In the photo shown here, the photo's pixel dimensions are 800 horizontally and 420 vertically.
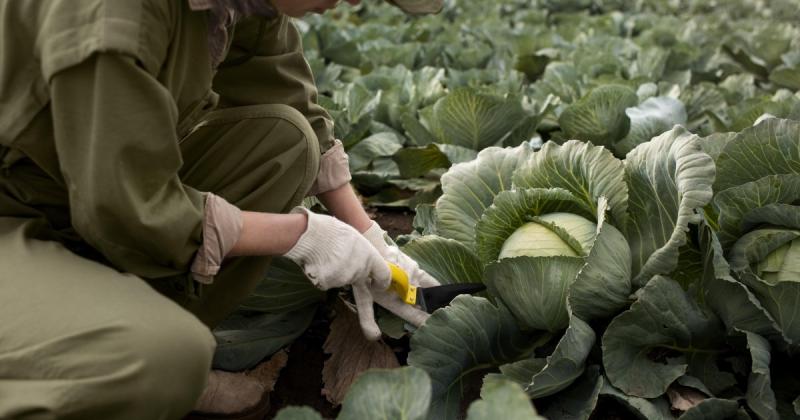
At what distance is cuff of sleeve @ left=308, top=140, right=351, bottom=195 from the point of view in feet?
8.15

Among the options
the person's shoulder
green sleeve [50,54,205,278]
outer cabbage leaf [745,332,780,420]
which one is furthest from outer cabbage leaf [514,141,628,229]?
the person's shoulder

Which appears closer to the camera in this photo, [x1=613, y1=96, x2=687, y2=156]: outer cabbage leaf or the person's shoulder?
the person's shoulder

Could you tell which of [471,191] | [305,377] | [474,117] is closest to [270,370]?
[305,377]

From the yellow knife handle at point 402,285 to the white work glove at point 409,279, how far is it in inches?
1.0

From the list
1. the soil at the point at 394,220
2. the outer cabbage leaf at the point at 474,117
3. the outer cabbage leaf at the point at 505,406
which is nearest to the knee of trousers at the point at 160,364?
the outer cabbage leaf at the point at 505,406

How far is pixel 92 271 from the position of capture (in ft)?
5.86

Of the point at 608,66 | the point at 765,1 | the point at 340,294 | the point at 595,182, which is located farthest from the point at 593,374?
the point at 765,1

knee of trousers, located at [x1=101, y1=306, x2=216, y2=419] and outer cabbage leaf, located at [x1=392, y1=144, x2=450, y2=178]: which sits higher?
knee of trousers, located at [x1=101, y1=306, x2=216, y2=419]

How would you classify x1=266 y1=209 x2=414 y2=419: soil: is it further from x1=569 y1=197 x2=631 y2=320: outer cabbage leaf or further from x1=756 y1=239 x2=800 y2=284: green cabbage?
x1=756 y1=239 x2=800 y2=284: green cabbage

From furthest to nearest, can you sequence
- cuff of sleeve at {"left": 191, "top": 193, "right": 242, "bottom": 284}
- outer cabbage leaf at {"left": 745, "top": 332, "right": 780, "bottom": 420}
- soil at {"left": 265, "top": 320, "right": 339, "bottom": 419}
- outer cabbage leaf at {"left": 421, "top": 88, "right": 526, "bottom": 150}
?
outer cabbage leaf at {"left": 421, "top": 88, "right": 526, "bottom": 150} < soil at {"left": 265, "top": 320, "right": 339, "bottom": 419} < outer cabbage leaf at {"left": 745, "top": 332, "right": 780, "bottom": 420} < cuff of sleeve at {"left": 191, "top": 193, "right": 242, "bottom": 284}

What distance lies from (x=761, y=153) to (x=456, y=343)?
0.88 m

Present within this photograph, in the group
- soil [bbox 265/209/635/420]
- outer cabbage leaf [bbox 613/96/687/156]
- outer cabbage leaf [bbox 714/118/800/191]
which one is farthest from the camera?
outer cabbage leaf [bbox 613/96/687/156]

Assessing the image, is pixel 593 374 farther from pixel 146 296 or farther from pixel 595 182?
pixel 146 296

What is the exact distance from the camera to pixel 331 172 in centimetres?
249
